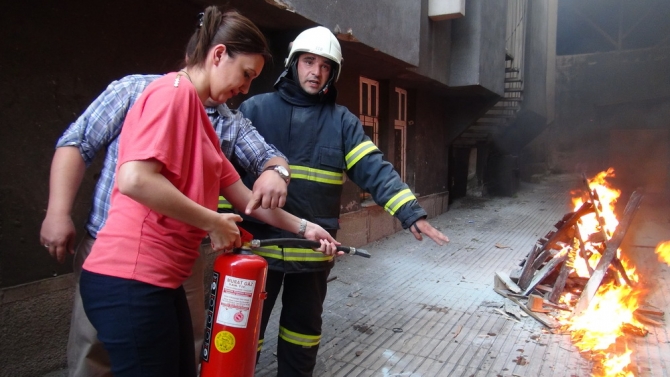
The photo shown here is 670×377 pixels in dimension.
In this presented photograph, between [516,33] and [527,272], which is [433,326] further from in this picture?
[516,33]

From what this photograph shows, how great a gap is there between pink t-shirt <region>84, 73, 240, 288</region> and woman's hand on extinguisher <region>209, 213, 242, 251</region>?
0.29ft

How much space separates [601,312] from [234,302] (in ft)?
13.2

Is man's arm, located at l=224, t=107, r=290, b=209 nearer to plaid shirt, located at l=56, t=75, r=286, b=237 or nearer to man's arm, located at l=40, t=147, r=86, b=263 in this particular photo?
plaid shirt, located at l=56, t=75, r=286, b=237

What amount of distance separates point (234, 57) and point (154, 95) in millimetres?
373

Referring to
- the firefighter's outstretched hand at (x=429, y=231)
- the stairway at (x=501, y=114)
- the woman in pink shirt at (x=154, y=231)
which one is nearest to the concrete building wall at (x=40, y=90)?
the woman in pink shirt at (x=154, y=231)

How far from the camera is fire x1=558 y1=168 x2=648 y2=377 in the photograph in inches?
147

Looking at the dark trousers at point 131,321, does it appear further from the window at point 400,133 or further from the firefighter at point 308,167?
the window at point 400,133

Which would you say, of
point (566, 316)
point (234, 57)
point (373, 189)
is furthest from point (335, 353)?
point (234, 57)

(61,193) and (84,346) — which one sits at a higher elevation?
(61,193)

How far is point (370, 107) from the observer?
27.4 ft

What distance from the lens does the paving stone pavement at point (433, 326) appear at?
11.9 ft

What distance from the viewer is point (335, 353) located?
150 inches

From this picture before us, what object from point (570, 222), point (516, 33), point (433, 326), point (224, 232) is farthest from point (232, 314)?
point (516, 33)

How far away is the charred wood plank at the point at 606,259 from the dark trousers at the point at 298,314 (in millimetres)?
3002
